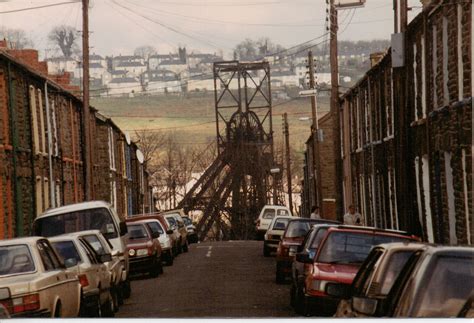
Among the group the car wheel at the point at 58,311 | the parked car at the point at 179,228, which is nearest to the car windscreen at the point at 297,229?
the car wheel at the point at 58,311

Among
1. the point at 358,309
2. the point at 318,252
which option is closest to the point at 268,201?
the point at 318,252

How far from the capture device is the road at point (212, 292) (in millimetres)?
19703

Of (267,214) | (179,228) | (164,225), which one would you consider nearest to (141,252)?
(164,225)

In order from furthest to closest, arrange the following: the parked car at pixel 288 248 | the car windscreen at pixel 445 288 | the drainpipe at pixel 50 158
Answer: the drainpipe at pixel 50 158
the parked car at pixel 288 248
the car windscreen at pixel 445 288

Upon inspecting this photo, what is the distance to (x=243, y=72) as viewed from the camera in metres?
23.1

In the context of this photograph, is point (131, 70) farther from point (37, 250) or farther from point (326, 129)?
point (326, 129)

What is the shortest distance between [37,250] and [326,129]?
51.7 meters

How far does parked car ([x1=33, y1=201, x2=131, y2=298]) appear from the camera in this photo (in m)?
24.8

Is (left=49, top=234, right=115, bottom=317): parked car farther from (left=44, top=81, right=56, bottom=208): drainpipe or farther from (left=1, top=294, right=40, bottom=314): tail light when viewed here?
(left=44, top=81, right=56, bottom=208): drainpipe

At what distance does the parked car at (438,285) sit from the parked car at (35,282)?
5353mm

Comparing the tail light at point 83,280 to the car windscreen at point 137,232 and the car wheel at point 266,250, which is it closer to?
the car windscreen at point 137,232

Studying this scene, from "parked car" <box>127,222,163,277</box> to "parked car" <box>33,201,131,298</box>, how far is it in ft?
15.0

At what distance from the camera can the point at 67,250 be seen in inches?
738

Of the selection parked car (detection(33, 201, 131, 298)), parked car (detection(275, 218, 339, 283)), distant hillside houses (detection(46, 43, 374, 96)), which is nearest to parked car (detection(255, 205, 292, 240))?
parked car (detection(275, 218, 339, 283))
